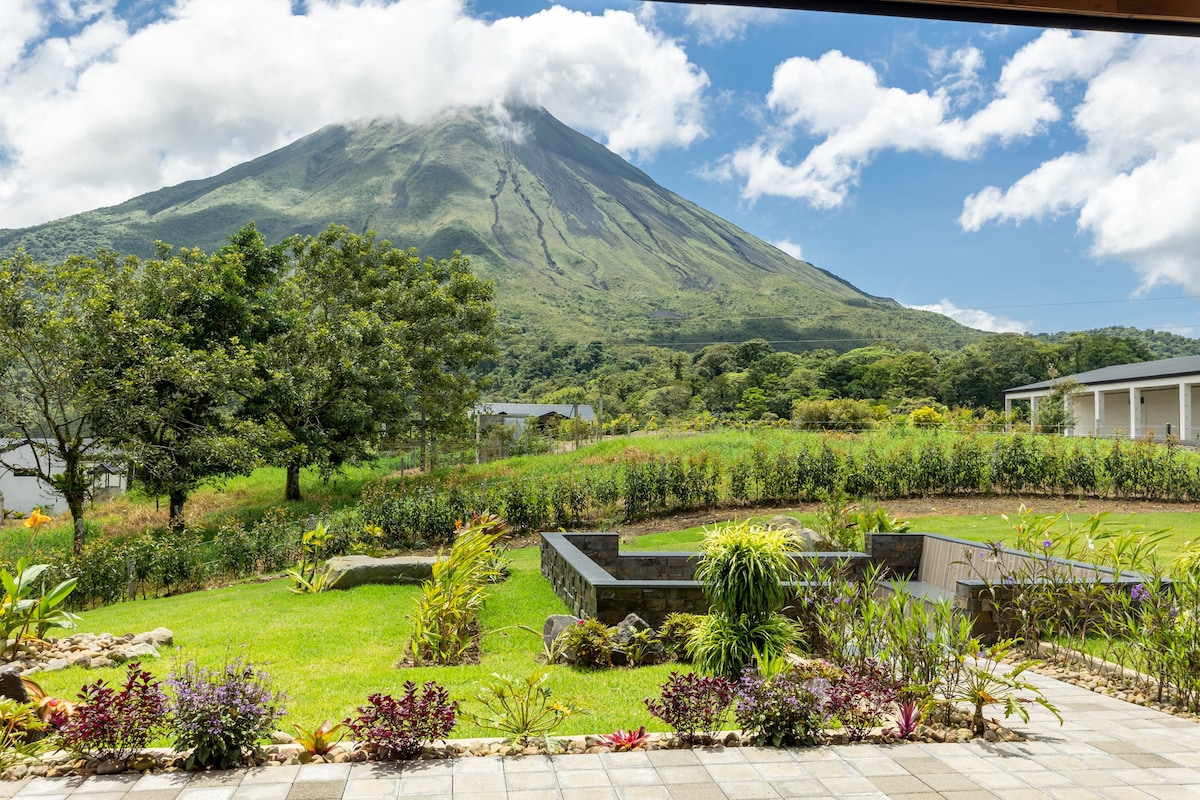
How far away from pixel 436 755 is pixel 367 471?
2030 cm

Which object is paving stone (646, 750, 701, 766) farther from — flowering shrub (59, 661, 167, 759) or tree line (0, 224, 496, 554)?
tree line (0, 224, 496, 554)

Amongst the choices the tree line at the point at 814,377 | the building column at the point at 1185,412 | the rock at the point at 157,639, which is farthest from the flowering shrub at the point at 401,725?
the tree line at the point at 814,377

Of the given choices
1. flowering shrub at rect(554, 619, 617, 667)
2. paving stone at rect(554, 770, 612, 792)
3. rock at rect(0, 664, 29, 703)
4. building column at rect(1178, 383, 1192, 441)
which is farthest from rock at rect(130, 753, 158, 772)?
building column at rect(1178, 383, 1192, 441)

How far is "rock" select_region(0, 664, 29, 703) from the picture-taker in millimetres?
3551

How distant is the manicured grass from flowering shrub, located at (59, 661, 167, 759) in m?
0.73

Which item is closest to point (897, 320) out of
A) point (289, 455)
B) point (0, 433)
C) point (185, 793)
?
point (289, 455)

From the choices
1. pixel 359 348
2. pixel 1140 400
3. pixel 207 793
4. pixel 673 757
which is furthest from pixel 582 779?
pixel 1140 400

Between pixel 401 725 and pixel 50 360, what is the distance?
41.4 feet

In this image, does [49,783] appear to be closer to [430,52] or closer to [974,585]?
[974,585]

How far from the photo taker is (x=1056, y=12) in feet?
6.43

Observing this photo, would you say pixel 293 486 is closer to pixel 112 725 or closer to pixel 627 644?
pixel 627 644

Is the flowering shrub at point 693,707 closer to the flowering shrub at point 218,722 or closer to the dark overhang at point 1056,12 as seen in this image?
the flowering shrub at point 218,722

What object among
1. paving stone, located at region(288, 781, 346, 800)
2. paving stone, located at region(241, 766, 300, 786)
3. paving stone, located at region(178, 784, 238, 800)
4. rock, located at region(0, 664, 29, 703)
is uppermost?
rock, located at region(0, 664, 29, 703)

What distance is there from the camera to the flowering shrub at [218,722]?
9.91 ft
